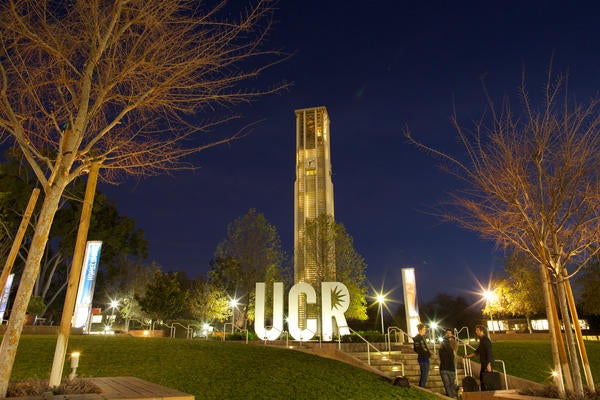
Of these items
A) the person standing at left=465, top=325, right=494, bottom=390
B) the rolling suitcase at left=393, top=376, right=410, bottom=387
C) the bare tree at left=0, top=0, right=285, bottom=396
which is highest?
the bare tree at left=0, top=0, right=285, bottom=396

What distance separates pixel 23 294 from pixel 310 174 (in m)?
46.8

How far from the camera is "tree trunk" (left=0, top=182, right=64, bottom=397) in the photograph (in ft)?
16.4

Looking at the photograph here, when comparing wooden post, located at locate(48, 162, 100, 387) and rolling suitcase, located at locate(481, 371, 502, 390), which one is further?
rolling suitcase, located at locate(481, 371, 502, 390)

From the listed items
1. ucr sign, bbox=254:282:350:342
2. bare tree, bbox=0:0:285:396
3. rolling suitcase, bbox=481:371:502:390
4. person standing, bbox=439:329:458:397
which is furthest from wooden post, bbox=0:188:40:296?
ucr sign, bbox=254:282:350:342

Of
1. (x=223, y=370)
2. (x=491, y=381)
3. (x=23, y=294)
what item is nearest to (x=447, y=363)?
(x=491, y=381)

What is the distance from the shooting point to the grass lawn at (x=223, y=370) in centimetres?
966

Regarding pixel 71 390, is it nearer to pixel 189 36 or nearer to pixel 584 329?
pixel 189 36

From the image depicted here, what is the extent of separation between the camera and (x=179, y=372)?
10719 mm

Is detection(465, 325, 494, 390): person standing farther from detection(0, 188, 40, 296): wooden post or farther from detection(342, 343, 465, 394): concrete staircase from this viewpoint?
detection(0, 188, 40, 296): wooden post

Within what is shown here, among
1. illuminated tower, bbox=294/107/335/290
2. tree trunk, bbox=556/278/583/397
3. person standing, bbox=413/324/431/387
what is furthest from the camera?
illuminated tower, bbox=294/107/335/290

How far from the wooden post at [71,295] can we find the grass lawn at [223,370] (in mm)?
3658

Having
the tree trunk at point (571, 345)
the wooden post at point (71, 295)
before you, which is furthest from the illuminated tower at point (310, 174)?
the wooden post at point (71, 295)

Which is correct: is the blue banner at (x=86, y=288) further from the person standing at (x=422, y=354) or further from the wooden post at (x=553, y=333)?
the wooden post at (x=553, y=333)

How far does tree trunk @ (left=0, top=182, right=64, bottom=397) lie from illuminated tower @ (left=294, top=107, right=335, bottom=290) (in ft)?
124
